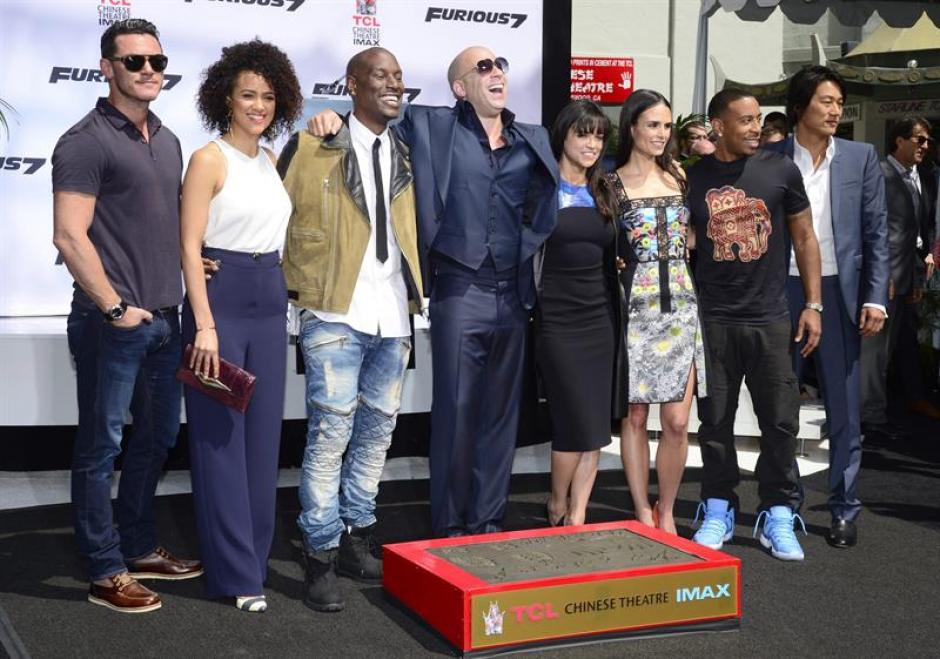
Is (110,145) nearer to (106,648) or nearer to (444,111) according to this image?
(444,111)

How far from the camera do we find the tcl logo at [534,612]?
3.52 metres

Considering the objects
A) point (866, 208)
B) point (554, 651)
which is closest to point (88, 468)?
point (554, 651)

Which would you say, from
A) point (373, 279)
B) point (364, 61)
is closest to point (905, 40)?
point (364, 61)

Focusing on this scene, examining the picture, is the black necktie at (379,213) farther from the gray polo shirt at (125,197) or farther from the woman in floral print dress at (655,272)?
the woman in floral print dress at (655,272)

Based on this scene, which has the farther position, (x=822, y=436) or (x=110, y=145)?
(x=822, y=436)

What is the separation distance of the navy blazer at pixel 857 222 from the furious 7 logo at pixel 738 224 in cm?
33

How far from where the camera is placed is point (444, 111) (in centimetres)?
427

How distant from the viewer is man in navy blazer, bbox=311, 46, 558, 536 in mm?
4211

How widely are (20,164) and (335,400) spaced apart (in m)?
2.75

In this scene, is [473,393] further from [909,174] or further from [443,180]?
[909,174]

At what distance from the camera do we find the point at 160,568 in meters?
4.30

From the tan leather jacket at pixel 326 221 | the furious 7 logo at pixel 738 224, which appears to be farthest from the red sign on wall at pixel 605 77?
the tan leather jacket at pixel 326 221

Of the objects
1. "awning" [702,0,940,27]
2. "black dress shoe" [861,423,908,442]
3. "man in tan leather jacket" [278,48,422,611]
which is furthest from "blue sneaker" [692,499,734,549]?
"awning" [702,0,940,27]

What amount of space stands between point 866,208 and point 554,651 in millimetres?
2176
